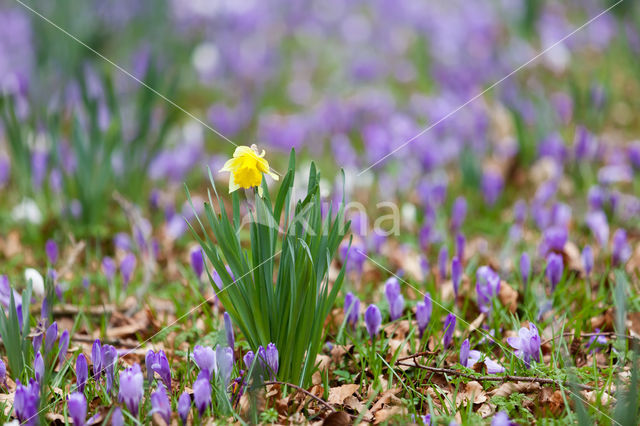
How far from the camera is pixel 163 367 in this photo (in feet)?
5.50

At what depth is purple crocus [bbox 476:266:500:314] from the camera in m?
2.15

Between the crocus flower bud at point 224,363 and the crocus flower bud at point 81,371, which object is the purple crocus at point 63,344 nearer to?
the crocus flower bud at point 81,371

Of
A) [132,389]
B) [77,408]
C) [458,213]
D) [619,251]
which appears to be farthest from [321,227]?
[458,213]

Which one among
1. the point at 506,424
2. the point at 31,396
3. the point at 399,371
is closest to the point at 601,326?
the point at 399,371

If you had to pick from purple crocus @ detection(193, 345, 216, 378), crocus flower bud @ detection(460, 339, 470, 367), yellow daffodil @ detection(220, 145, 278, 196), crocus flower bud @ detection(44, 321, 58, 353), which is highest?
yellow daffodil @ detection(220, 145, 278, 196)

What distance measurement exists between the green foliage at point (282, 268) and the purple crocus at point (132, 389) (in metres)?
0.33

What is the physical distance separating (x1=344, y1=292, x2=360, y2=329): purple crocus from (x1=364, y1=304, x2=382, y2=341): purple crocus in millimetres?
73

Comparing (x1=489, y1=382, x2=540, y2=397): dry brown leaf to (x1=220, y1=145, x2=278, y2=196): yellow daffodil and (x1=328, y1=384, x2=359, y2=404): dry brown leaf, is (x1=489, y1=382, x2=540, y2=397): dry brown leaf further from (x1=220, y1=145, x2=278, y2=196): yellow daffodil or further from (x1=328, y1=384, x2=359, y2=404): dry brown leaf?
(x1=220, y1=145, x2=278, y2=196): yellow daffodil

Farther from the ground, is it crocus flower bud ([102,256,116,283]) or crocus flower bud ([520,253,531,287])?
crocus flower bud ([102,256,116,283])

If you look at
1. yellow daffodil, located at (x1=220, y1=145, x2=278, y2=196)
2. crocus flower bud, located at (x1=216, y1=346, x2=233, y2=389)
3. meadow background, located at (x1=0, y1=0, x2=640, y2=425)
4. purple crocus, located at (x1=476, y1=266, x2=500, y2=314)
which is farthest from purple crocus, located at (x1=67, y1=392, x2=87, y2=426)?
purple crocus, located at (x1=476, y1=266, x2=500, y2=314)

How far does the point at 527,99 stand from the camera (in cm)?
450

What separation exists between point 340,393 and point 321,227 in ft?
1.65

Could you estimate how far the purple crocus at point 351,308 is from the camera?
2.02 meters

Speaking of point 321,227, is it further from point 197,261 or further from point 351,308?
point 197,261
